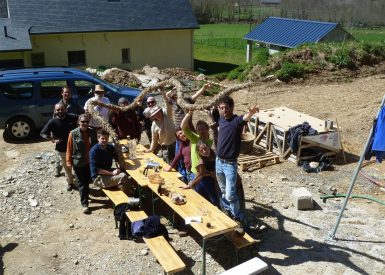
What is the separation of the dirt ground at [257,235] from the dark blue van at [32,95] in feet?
6.43

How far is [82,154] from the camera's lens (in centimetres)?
807

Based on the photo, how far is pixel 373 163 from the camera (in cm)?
1062

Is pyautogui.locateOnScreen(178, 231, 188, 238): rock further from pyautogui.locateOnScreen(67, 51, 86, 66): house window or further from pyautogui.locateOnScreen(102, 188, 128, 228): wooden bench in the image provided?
pyautogui.locateOnScreen(67, 51, 86, 66): house window

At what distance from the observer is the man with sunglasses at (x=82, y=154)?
800 centimetres

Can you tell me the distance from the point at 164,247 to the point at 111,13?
2255 centimetres

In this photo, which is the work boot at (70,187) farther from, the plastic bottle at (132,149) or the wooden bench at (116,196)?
the plastic bottle at (132,149)

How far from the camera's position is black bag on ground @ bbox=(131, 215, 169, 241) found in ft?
21.7

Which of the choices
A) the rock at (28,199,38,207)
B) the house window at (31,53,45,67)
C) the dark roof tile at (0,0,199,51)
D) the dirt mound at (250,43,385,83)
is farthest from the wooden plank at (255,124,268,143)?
the house window at (31,53,45,67)

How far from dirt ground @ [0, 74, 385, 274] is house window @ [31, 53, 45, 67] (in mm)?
14876

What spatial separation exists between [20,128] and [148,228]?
292 inches

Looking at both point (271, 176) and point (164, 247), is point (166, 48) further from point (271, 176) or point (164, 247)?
point (164, 247)

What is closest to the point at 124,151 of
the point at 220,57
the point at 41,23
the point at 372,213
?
the point at 372,213

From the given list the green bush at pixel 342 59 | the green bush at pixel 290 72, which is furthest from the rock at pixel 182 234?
the green bush at pixel 342 59

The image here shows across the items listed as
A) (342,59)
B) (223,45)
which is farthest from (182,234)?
(223,45)
